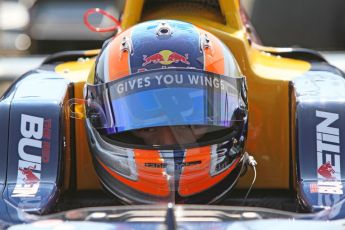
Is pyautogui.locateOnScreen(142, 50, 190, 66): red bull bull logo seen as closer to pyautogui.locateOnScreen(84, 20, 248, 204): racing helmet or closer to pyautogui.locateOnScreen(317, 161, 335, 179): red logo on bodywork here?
pyautogui.locateOnScreen(84, 20, 248, 204): racing helmet

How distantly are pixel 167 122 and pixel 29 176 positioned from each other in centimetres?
58

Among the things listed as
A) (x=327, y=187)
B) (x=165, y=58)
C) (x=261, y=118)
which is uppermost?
(x=165, y=58)

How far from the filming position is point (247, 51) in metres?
3.97

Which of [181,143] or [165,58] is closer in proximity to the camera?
[181,143]

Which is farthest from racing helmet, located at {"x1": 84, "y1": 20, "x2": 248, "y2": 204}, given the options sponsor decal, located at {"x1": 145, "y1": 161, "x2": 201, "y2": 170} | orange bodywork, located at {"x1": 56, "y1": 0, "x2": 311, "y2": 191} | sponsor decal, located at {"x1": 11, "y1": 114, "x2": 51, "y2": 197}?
orange bodywork, located at {"x1": 56, "y1": 0, "x2": 311, "y2": 191}

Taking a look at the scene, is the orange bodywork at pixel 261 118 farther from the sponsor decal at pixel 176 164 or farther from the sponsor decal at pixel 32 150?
the sponsor decal at pixel 176 164

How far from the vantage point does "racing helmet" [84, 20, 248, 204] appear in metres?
3.29

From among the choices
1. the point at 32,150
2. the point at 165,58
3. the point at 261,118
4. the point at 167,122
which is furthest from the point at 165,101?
the point at 261,118

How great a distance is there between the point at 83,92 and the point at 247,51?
2.27ft

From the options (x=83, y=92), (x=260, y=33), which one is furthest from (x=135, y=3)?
(x=260, y=33)

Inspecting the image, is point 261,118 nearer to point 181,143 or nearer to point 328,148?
point 328,148

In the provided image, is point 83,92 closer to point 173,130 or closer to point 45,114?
point 45,114

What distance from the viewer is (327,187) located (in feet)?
11.2

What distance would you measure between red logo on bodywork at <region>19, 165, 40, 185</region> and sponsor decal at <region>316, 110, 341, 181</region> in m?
1.01
